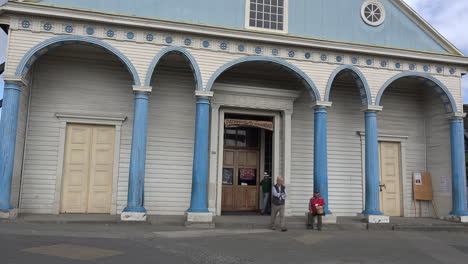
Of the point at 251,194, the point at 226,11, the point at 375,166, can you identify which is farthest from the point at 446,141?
the point at 226,11

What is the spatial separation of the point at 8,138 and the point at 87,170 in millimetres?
2567

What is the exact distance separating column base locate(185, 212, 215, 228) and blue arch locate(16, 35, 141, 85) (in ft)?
12.4

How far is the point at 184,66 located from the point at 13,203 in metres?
6.28

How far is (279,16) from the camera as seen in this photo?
12156 mm

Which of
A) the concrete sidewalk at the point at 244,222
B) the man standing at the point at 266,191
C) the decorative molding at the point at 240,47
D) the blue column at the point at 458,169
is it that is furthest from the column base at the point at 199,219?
the blue column at the point at 458,169

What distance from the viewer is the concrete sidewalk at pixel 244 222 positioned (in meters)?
10.2

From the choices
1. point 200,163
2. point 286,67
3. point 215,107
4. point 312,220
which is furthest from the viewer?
point 215,107

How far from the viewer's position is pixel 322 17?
12336 mm

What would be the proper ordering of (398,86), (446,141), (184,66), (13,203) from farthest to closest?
(398,86)
(446,141)
(184,66)
(13,203)

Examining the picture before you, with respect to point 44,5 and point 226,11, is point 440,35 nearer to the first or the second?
point 226,11

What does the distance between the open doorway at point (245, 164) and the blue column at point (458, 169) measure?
587 cm

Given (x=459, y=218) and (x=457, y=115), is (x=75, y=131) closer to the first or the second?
(x=457, y=115)

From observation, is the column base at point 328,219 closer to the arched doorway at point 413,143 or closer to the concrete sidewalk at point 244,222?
the concrete sidewalk at point 244,222

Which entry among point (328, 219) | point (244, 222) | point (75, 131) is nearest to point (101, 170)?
point (75, 131)
